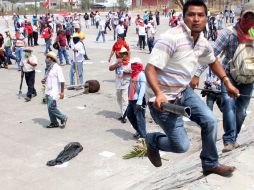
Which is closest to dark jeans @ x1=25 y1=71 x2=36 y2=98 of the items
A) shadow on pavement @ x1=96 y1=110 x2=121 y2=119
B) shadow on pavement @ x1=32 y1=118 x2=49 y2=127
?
shadow on pavement @ x1=32 y1=118 x2=49 y2=127

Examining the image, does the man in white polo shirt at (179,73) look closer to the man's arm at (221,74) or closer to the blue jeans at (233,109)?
the man's arm at (221,74)

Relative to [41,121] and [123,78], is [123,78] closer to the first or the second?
[123,78]

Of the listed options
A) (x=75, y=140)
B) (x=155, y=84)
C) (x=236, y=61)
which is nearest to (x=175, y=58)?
(x=155, y=84)

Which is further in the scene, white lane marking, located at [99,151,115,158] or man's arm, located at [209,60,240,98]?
white lane marking, located at [99,151,115,158]

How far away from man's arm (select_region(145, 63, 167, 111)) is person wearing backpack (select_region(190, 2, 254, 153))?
0.95 meters

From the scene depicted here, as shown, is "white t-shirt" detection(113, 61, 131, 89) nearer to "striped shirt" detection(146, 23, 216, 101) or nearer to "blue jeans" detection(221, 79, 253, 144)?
"blue jeans" detection(221, 79, 253, 144)

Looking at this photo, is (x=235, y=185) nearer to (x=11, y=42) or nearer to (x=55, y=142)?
(x=55, y=142)

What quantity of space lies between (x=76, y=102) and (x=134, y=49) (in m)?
11.1

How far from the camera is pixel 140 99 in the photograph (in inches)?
299

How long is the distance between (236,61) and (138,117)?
11.1ft

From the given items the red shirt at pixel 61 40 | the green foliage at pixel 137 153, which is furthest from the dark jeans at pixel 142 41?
the green foliage at pixel 137 153

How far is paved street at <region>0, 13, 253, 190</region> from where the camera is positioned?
6336 millimetres

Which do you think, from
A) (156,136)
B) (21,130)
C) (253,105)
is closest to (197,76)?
(156,136)

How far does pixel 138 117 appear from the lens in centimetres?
773
